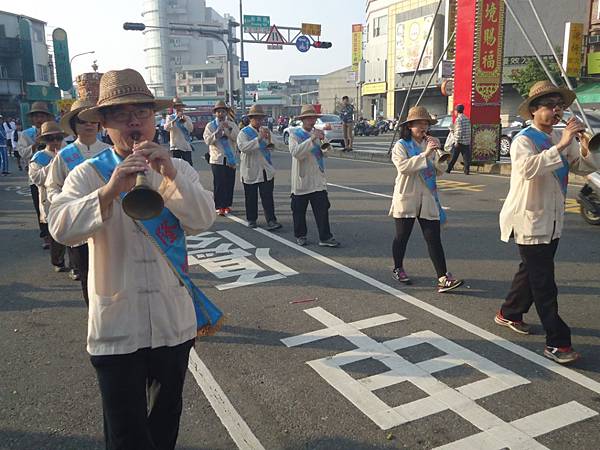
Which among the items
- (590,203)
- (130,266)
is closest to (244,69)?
(590,203)

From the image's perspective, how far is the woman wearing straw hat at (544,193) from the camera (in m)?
3.73

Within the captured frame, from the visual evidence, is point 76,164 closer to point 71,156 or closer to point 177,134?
point 71,156

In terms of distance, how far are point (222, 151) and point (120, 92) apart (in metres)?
7.28

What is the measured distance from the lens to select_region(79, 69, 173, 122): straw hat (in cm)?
211

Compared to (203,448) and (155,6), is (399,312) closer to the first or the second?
(203,448)

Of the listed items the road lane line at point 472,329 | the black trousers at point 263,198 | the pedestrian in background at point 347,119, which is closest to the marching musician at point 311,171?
the road lane line at point 472,329

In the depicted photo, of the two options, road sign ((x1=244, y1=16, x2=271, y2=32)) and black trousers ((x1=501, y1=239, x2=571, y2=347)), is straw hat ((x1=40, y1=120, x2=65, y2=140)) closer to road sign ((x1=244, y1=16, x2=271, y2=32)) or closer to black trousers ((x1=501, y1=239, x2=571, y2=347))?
black trousers ((x1=501, y1=239, x2=571, y2=347))

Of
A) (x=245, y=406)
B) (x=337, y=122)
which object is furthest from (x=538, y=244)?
(x=337, y=122)

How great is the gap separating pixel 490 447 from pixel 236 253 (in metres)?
4.61

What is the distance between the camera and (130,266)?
217 cm

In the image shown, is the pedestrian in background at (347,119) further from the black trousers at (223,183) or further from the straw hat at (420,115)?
the straw hat at (420,115)

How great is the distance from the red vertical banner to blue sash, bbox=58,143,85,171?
1200cm

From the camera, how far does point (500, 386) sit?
3.46 meters

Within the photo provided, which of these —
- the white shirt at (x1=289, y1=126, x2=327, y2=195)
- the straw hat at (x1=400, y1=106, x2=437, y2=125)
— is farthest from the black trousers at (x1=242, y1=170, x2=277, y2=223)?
the straw hat at (x1=400, y1=106, x2=437, y2=125)
